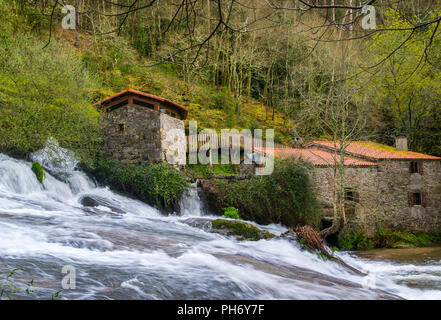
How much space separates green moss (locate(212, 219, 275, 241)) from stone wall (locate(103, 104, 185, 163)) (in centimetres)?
790

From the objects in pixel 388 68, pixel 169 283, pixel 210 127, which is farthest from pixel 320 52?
pixel 169 283

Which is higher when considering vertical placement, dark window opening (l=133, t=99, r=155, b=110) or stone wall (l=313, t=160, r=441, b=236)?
dark window opening (l=133, t=99, r=155, b=110)

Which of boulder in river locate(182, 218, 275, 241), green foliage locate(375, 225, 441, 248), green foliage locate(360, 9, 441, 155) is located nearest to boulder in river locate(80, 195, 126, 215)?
boulder in river locate(182, 218, 275, 241)

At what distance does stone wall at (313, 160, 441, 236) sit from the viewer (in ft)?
52.9

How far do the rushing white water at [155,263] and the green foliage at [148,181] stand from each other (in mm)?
5131

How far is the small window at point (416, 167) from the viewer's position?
1747cm

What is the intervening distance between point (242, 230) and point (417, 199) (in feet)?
44.1

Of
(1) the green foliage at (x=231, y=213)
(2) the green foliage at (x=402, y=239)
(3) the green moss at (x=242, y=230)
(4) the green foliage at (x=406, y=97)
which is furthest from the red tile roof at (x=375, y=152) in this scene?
(3) the green moss at (x=242, y=230)

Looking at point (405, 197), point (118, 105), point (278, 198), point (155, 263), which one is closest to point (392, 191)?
point (405, 197)

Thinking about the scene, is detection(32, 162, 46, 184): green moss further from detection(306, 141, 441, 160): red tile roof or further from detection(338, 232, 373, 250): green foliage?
detection(306, 141, 441, 160): red tile roof

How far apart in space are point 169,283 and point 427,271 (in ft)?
30.0

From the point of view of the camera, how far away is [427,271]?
9.45 metres

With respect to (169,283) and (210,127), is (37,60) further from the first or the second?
(169,283)

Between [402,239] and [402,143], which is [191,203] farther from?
[402,143]
